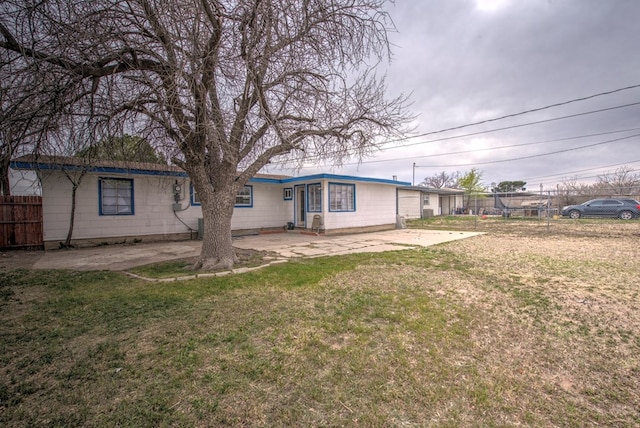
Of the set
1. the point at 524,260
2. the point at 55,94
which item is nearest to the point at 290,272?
the point at 55,94

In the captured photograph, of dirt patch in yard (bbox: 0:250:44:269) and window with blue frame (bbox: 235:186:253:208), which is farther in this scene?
window with blue frame (bbox: 235:186:253:208)

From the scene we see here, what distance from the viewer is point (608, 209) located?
17.0 metres

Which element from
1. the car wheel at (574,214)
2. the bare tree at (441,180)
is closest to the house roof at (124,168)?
the car wheel at (574,214)

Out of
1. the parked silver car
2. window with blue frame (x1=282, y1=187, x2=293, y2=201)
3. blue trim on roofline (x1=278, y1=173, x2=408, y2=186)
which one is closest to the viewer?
blue trim on roofline (x1=278, y1=173, x2=408, y2=186)

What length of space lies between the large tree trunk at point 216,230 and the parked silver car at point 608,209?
21.9m

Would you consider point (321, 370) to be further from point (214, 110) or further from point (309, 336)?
point (214, 110)

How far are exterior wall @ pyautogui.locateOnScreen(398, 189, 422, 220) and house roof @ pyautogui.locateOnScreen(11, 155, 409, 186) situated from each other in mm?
7914

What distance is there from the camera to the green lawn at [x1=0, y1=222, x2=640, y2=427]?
174cm

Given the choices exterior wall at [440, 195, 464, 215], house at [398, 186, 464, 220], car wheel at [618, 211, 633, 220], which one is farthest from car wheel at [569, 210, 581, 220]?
exterior wall at [440, 195, 464, 215]

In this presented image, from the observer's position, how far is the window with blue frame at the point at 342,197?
38.7 feet

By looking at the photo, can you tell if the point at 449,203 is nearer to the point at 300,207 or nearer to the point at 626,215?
the point at 626,215

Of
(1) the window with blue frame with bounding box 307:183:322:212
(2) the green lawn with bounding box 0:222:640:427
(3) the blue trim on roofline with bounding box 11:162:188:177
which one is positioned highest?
(3) the blue trim on roofline with bounding box 11:162:188:177

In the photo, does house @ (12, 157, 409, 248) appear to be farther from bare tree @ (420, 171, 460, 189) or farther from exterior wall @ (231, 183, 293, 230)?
bare tree @ (420, 171, 460, 189)

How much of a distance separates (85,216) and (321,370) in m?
10.1
